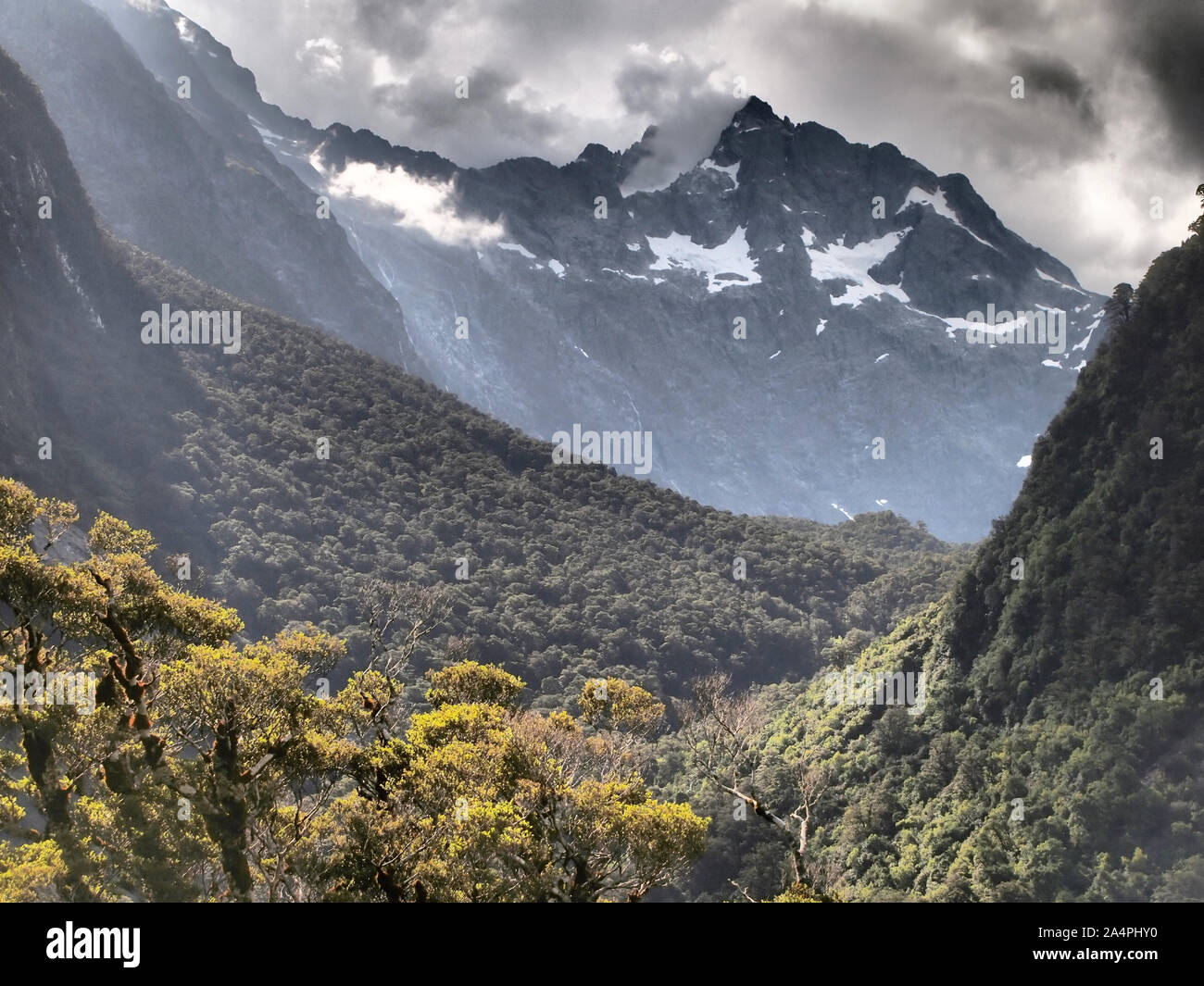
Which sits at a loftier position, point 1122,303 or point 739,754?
point 1122,303

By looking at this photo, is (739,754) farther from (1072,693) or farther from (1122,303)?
(1122,303)

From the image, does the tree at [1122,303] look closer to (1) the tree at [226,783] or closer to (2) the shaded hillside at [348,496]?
(2) the shaded hillside at [348,496]

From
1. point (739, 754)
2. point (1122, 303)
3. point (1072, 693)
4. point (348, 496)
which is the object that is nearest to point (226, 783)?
point (739, 754)

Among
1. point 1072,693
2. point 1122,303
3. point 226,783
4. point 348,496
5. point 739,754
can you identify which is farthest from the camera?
point 348,496

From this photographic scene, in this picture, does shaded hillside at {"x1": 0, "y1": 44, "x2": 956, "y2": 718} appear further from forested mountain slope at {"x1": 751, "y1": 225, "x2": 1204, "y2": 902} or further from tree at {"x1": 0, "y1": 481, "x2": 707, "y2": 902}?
tree at {"x1": 0, "y1": 481, "x2": 707, "y2": 902}

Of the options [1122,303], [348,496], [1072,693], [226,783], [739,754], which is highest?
[1122,303]

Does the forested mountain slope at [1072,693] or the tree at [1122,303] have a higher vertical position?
the tree at [1122,303]

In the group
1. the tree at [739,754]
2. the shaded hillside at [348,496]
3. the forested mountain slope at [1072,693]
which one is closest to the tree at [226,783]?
the tree at [739,754]

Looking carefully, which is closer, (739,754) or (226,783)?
(226,783)

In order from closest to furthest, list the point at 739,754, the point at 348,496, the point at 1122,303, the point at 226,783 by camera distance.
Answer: the point at 226,783
the point at 739,754
the point at 1122,303
the point at 348,496

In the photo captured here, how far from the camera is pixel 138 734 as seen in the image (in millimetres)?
21812

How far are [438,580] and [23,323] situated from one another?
51943mm

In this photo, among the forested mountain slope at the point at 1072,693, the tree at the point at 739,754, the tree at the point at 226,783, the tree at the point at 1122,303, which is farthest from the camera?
the tree at the point at 1122,303
